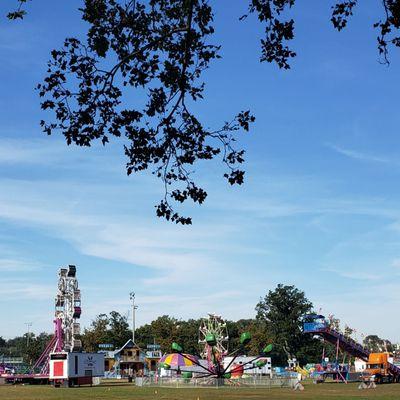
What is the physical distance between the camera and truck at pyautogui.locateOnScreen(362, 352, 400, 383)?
2447 inches

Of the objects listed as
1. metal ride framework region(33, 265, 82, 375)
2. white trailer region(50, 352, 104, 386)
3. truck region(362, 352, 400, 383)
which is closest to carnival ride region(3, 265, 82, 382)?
metal ride framework region(33, 265, 82, 375)

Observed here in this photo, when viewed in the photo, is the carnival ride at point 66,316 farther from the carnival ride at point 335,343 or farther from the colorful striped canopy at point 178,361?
the carnival ride at point 335,343

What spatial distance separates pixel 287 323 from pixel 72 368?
2473 inches

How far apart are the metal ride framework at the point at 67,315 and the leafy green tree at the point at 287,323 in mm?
47791

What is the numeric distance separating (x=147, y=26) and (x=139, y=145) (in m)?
2.27

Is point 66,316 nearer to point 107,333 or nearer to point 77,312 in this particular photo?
point 77,312

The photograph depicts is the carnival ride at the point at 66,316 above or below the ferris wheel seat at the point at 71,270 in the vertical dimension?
below

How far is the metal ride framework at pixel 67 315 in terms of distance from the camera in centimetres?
7275

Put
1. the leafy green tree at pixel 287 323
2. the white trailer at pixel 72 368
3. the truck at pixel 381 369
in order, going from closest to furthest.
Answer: the white trailer at pixel 72 368, the truck at pixel 381 369, the leafy green tree at pixel 287 323

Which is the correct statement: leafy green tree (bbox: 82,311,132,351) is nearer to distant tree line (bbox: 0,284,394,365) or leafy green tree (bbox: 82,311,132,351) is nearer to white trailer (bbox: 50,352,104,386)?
distant tree line (bbox: 0,284,394,365)

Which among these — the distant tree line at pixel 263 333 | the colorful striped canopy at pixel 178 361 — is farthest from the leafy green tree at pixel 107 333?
the colorful striped canopy at pixel 178 361

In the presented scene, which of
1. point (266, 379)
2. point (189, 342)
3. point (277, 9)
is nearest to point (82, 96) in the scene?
point (277, 9)

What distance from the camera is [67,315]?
73.4 meters

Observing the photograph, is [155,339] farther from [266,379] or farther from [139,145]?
[139,145]
